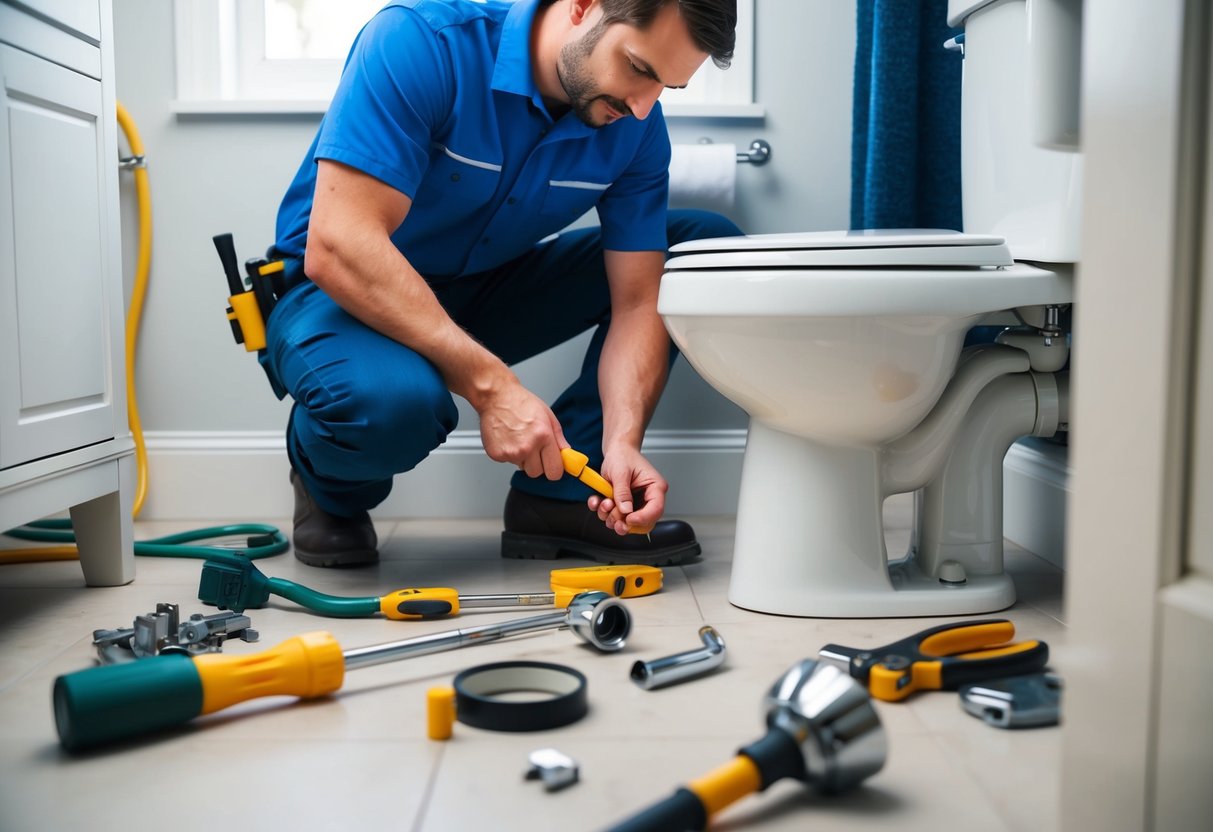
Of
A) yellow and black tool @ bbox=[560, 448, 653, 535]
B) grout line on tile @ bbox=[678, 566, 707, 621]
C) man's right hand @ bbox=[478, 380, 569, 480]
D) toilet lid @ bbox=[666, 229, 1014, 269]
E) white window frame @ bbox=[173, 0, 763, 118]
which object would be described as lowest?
grout line on tile @ bbox=[678, 566, 707, 621]

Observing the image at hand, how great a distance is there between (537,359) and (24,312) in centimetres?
91

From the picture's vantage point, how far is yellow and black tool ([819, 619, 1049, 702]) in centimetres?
99

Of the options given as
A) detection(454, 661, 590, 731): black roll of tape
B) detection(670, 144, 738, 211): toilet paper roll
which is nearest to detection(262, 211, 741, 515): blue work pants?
detection(670, 144, 738, 211): toilet paper roll

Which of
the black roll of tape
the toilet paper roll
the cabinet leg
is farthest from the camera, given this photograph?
the toilet paper roll

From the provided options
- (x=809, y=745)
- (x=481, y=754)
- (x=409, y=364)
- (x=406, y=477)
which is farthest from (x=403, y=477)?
(x=809, y=745)

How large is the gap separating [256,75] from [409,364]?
2.99ft

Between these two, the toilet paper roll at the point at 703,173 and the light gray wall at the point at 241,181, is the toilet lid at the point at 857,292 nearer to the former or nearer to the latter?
the toilet paper roll at the point at 703,173

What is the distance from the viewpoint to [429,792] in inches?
31.6

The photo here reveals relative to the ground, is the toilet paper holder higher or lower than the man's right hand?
higher

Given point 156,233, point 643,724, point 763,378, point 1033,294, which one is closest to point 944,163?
point 1033,294

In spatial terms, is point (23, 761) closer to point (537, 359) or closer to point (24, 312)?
point (24, 312)

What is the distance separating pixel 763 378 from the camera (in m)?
1.24

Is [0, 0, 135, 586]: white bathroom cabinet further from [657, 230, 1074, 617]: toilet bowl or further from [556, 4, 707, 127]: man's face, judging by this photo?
[657, 230, 1074, 617]: toilet bowl

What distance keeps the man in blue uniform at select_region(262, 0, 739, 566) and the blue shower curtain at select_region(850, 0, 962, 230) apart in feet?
0.91
